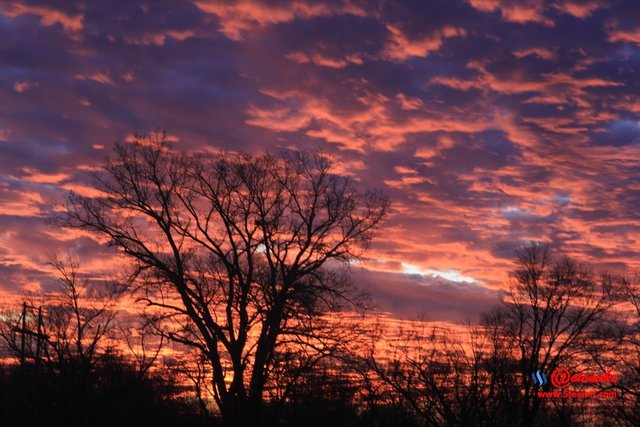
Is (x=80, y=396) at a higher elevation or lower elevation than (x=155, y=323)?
lower

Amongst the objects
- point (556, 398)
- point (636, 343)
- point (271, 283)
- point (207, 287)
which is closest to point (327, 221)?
point (271, 283)

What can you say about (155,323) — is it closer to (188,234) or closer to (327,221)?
(188,234)

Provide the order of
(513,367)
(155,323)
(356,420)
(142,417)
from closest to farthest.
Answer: (155,323)
(513,367)
(142,417)
(356,420)

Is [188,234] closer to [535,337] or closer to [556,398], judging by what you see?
[535,337]

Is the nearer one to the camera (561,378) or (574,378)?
(574,378)

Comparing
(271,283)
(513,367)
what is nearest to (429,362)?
(513,367)

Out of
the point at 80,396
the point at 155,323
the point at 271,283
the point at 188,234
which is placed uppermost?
the point at 188,234

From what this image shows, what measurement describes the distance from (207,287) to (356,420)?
24752mm

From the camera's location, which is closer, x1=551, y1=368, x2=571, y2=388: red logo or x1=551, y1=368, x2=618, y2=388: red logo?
x1=551, y1=368, x2=618, y2=388: red logo

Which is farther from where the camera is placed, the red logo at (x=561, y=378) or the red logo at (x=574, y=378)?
the red logo at (x=561, y=378)

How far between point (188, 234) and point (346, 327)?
8876mm

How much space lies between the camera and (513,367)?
44719 millimetres

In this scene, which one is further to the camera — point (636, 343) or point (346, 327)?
point (636, 343)

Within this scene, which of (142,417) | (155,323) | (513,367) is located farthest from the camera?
(142,417)
